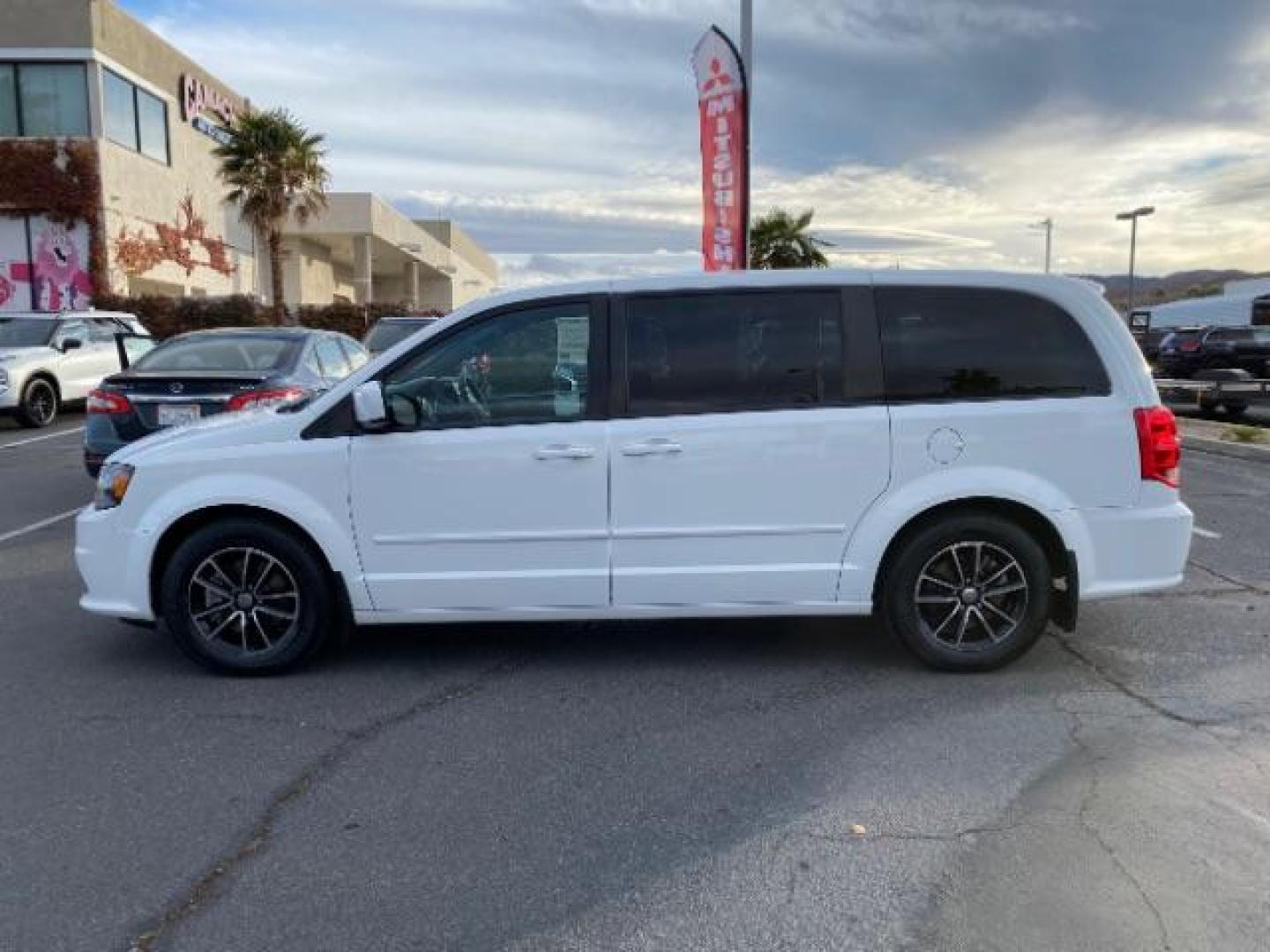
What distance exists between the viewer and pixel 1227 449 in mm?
12484

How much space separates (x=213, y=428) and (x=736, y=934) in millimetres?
3428

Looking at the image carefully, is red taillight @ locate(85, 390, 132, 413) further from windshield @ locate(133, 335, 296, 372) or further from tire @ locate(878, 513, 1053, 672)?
tire @ locate(878, 513, 1053, 672)

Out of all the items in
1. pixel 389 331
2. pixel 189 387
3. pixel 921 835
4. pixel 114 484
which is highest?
pixel 389 331

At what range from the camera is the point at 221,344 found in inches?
351

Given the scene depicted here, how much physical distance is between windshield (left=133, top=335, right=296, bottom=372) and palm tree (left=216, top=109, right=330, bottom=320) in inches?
938

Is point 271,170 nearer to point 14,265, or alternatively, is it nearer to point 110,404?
point 14,265

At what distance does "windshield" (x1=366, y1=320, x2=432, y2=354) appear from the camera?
1523cm

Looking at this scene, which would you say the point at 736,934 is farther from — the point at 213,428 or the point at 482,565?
the point at 213,428

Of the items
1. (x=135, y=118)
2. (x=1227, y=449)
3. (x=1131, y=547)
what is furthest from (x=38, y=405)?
(x=135, y=118)

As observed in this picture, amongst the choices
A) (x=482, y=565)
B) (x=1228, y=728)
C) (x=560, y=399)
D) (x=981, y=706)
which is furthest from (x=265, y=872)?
(x=1228, y=728)

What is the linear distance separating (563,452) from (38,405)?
1350 cm

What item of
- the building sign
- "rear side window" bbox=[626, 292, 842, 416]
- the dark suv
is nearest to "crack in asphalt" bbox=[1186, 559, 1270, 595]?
"rear side window" bbox=[626, 292, 842, 416]

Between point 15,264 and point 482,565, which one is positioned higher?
point 15,264

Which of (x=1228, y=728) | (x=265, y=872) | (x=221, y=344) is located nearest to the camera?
(x=265, y=872)
